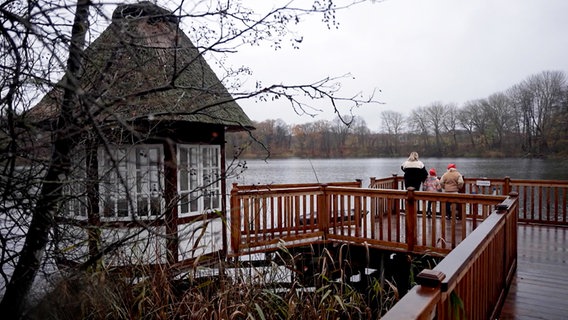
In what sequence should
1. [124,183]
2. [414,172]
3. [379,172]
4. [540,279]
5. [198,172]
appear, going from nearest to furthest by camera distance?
[124,183], [540,279], [198,172], [414,172], [379,172]

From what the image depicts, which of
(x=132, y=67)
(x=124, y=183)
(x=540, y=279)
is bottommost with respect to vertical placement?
(x=540, y=279)

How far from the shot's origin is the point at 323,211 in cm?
634

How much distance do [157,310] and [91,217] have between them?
104cm

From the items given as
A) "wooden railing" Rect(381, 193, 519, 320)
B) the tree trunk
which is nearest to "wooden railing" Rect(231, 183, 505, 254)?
"wooden railing" Rect(381, 193, 519, 320)

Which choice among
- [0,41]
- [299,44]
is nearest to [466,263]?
[299,44]

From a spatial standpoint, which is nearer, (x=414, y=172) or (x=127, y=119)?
(x=127, y=119)

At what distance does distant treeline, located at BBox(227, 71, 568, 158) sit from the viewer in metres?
53.8

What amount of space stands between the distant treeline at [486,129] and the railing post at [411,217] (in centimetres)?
4369

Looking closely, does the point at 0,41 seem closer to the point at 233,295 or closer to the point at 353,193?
the point at 233,295

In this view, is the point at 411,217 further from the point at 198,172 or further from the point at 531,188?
the point at 531,188

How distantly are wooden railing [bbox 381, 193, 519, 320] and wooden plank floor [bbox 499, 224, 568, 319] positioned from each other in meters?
0.13

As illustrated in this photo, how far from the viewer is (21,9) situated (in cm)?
220

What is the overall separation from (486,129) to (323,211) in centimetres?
6271

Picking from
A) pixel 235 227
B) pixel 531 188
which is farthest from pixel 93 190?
pixel 531 188
